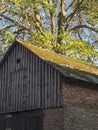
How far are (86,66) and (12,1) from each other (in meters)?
11.6

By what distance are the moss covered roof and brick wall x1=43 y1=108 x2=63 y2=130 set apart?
2.14 meters

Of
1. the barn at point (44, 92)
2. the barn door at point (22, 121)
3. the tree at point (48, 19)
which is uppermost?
the tree at point (48, 19)

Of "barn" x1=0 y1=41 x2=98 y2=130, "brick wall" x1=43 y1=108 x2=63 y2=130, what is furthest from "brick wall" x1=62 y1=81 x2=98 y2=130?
"brick wall" x1=43 y1=108 x2=63 y2=130

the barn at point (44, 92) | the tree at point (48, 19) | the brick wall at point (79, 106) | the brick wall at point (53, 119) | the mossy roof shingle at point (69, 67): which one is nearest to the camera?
the brick wall at point (53, 119)

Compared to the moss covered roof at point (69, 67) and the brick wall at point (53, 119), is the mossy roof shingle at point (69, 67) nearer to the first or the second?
the moss covered roof at point (69, 67)

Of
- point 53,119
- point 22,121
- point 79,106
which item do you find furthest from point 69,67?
point 22,121

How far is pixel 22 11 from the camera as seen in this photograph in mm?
35531

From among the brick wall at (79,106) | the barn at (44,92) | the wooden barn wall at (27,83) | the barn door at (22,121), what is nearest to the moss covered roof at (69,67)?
the barn at (44,92)

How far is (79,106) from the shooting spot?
2211 centimetres

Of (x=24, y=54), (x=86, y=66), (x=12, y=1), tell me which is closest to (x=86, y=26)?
(x=12, y=1)

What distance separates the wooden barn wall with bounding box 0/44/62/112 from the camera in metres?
22.1

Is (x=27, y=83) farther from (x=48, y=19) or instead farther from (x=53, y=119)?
(x=48, y=19)

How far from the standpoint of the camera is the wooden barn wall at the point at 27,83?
22.1 meters

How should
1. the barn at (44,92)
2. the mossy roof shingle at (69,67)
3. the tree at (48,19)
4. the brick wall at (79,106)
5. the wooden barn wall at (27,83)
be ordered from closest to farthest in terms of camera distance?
the brick wall at (79,106) → the barn at (44,92) → the wooden barn wall at (27,83) → the mossy roof shingle at (69,67) → the tree at (48,19)
